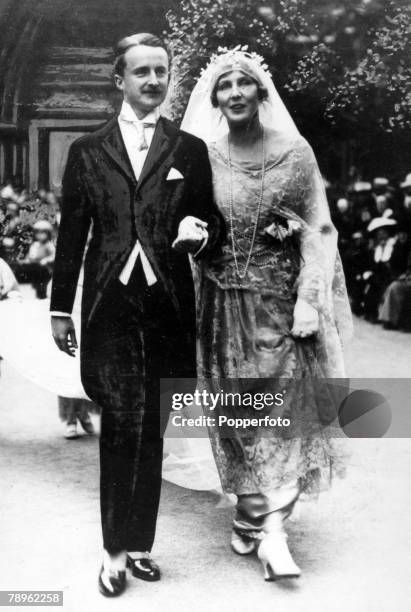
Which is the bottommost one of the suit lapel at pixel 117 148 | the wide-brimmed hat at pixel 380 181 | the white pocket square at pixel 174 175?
the wide-brimmed hat at pixel 380 181

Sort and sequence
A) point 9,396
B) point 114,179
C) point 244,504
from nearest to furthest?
point 114,179 → point 244,504 → point 9,396

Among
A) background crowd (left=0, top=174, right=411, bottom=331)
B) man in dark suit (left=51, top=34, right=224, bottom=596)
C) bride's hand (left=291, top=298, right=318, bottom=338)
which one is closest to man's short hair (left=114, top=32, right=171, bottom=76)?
man in dark suit (left=51, top=34, right=224, bottom=596)

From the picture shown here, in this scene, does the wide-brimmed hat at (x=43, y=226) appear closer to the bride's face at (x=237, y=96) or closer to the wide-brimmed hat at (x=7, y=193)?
the wide-brimmed hat at (x=7, y=193)

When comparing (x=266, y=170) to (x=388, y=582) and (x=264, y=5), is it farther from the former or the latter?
(x=388, y=582)

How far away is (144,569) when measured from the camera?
8.25ft

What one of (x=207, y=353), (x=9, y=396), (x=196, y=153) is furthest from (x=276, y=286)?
(x=9, y=396)

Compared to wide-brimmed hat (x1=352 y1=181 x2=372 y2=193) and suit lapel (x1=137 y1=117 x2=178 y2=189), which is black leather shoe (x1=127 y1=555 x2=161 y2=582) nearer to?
suit lapel (x1=137 y1=117 x2=178 y2=189)

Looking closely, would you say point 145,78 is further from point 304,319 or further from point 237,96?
point 304,319

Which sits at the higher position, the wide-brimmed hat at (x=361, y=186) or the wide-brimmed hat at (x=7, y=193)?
the wide-brimmed hat at (x=361, y=186)

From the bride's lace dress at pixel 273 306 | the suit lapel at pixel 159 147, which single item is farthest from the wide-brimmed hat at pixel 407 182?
the suit lapel at pixel 159 147

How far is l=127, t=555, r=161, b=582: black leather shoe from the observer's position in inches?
98.9

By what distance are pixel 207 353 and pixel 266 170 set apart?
642 millimetres

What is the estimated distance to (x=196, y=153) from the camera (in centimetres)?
254

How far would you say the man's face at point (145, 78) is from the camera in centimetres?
249
